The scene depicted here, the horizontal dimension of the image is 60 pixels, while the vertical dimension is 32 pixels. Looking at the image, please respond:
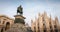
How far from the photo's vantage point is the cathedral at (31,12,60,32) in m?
9.39

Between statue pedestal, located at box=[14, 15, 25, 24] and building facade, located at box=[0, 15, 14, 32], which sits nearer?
statue pedestal, located at box=[14, 15, 25, 24]

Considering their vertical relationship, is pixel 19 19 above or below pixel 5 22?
above

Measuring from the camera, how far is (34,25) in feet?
35.2

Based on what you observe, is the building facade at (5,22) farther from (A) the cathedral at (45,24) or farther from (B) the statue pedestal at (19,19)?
(B) the statue pedestal at (19,19)

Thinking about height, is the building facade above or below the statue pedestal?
below

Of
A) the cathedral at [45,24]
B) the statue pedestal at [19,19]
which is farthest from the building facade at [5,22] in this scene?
the statue pedestal at [19,19]

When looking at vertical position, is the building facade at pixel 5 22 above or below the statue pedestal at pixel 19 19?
below

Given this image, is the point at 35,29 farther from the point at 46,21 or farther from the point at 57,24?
the point at 57,24

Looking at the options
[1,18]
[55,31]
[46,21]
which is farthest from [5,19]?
[55,31]

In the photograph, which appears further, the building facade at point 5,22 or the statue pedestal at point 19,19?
the building facade at point 5,22

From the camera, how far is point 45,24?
995 cm

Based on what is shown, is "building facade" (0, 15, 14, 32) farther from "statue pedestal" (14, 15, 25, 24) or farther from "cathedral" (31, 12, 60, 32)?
"statue pedestal" (14, 15, 25, 24)

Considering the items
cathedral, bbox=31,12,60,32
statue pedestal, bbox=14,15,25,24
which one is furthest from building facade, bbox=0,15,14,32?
statue pedestal, bbox=14,15,25,24

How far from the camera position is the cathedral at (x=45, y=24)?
30.8ft
